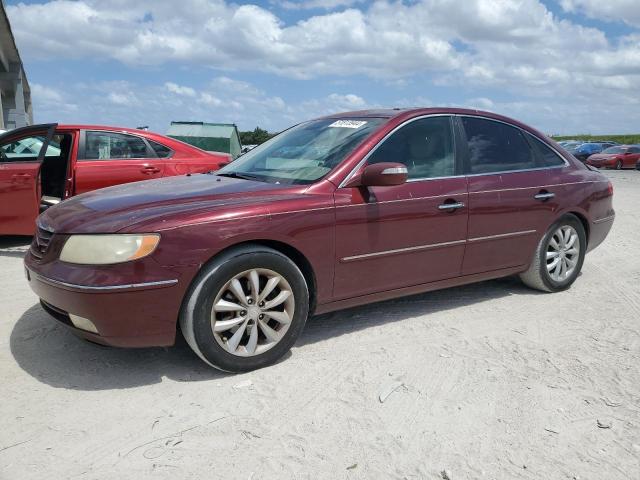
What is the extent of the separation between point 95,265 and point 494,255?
9.98 feet

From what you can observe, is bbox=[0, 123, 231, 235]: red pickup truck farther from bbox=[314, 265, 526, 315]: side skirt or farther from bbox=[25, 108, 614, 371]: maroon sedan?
bbox=[314, 265, 526, 315]: side skirt

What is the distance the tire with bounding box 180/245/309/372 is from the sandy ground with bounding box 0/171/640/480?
16 centimetres

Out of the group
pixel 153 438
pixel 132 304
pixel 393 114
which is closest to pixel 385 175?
pixel 393 114

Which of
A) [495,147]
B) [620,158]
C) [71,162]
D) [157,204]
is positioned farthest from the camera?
[620,158]

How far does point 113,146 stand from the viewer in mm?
7223

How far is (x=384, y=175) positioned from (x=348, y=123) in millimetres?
842

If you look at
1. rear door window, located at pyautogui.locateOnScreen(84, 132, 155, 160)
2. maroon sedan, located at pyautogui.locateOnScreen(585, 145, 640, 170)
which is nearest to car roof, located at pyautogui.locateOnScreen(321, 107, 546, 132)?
rear door window, located at pyautogui.locateOnScreen(84, 132, 155, 160)

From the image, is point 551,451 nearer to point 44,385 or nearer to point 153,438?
point 153,438

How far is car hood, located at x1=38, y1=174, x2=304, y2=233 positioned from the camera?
326 centimetres

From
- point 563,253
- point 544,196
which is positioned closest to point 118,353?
point 544,196

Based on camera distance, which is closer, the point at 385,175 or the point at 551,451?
the point at 551,451

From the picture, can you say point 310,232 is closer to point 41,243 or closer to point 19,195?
point 41,243

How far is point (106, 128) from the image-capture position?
718cm

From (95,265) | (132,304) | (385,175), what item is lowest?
(132,304)
